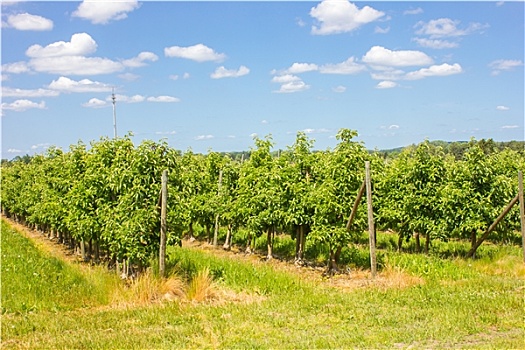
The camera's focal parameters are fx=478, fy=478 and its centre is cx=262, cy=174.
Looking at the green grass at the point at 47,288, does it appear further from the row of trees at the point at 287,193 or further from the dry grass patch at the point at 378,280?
the dry grass patch at the point at 378,280

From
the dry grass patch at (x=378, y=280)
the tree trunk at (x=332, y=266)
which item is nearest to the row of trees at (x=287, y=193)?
the tree trunk at (x=332, y=266)

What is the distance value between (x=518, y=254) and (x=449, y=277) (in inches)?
143

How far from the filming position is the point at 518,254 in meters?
13.1

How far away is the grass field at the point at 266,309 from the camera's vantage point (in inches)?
259

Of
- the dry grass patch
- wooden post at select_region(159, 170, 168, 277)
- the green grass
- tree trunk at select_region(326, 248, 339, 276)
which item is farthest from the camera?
tree trunk at select_region(326, 248, 339, 276)

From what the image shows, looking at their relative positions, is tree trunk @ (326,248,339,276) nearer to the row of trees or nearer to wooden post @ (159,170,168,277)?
the row of trees

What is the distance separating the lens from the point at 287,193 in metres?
14.0

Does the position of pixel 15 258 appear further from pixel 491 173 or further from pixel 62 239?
pixel 491 173

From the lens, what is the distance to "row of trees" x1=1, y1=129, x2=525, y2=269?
10219 mm

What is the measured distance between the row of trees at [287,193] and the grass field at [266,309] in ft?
3.94

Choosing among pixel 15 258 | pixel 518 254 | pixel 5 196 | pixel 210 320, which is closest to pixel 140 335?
pixel 210 320

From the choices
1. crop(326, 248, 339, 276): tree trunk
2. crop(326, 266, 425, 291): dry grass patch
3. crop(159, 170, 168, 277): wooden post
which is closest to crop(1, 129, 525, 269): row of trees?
crop(326, 248, 339, 276): tree trunk

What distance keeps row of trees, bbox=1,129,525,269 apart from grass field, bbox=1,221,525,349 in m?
1.20

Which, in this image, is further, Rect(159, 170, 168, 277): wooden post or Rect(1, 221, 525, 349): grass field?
Rect(159, 170, 168, 277): wooden post
